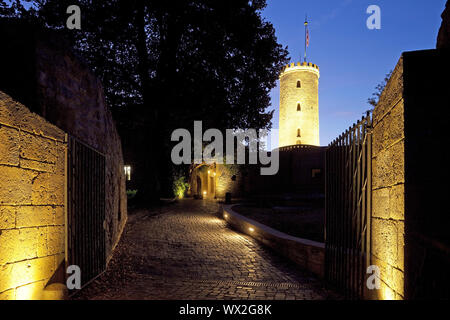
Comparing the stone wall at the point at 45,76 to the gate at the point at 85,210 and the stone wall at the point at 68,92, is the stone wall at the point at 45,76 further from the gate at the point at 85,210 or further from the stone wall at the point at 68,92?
the gate at the point at 85,210

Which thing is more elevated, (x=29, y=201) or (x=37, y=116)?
(x=37, y=116)

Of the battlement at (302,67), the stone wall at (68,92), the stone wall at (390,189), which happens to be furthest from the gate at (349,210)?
the battlement at (302,67)

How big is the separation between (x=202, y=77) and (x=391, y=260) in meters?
13.8

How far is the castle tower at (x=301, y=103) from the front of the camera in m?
38.2

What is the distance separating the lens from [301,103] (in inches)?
1506

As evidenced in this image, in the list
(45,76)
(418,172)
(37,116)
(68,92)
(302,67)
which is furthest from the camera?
(302,67)

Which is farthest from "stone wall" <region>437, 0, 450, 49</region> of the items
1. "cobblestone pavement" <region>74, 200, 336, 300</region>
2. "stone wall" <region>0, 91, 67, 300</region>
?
"stone wall" <region>0, 91, 67, 300</region>

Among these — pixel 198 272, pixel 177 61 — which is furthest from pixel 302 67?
pixel 198 272

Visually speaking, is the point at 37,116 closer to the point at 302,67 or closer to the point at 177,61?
the point at 177,61

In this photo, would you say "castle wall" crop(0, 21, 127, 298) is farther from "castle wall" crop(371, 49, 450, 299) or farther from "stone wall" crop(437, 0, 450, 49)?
"stone wall" crop(437, 0, 450, 49)

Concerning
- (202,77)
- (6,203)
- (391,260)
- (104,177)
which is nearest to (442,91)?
(391,260)

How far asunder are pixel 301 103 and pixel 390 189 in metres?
37.5

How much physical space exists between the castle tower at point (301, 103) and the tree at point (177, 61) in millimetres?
22370

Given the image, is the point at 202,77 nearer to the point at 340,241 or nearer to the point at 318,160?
the point at 340,241
